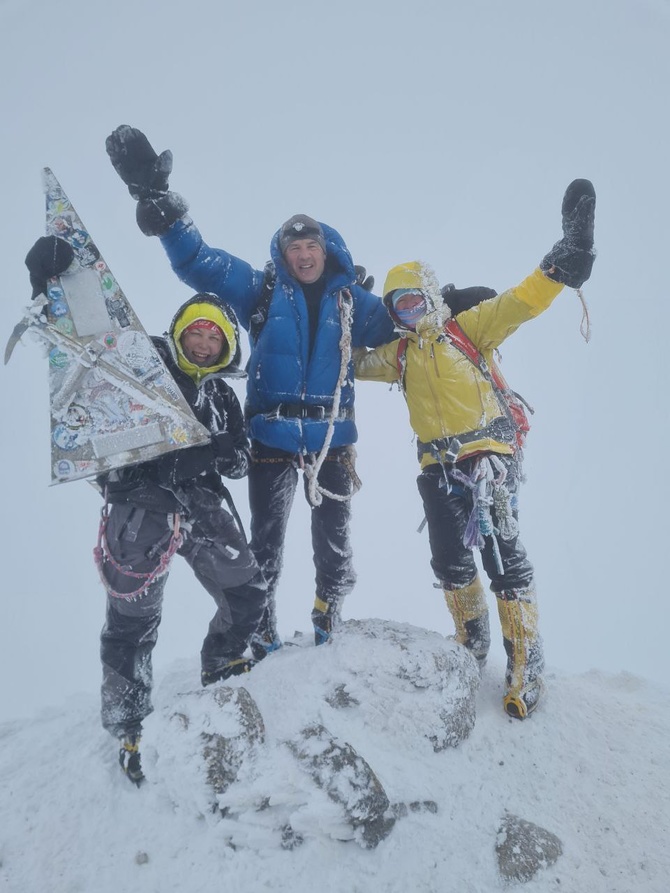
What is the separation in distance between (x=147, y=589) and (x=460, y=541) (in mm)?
2731

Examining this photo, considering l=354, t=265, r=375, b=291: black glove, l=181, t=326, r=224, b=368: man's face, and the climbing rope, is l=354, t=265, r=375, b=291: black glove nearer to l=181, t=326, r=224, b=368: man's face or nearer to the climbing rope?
the climbing rope

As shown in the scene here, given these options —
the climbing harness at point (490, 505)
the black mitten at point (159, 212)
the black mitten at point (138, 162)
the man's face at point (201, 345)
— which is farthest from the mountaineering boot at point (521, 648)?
the black mitten at point (138, 162)

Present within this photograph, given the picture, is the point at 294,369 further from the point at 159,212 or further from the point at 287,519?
the point at 159,212

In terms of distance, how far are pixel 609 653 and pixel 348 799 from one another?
98.6 metres

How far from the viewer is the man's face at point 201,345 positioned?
383 centimetres

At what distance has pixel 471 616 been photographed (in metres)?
4.63

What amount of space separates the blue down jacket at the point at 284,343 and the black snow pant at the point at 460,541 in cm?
102

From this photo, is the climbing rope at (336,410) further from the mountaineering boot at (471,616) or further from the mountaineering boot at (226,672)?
the mountaineering boot at (226,672)

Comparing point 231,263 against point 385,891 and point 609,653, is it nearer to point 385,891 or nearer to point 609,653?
point 385,891

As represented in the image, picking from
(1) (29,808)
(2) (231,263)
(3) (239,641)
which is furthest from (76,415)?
(1) (29,808)

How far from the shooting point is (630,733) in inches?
165

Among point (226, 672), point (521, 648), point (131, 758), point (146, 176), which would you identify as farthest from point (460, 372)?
point (131, 758)

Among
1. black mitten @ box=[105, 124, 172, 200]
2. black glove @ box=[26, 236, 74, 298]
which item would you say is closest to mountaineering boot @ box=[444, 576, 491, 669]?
black glove @ box=[26, 236, 74, 298]

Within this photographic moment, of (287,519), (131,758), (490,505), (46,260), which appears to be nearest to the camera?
(131,758)
